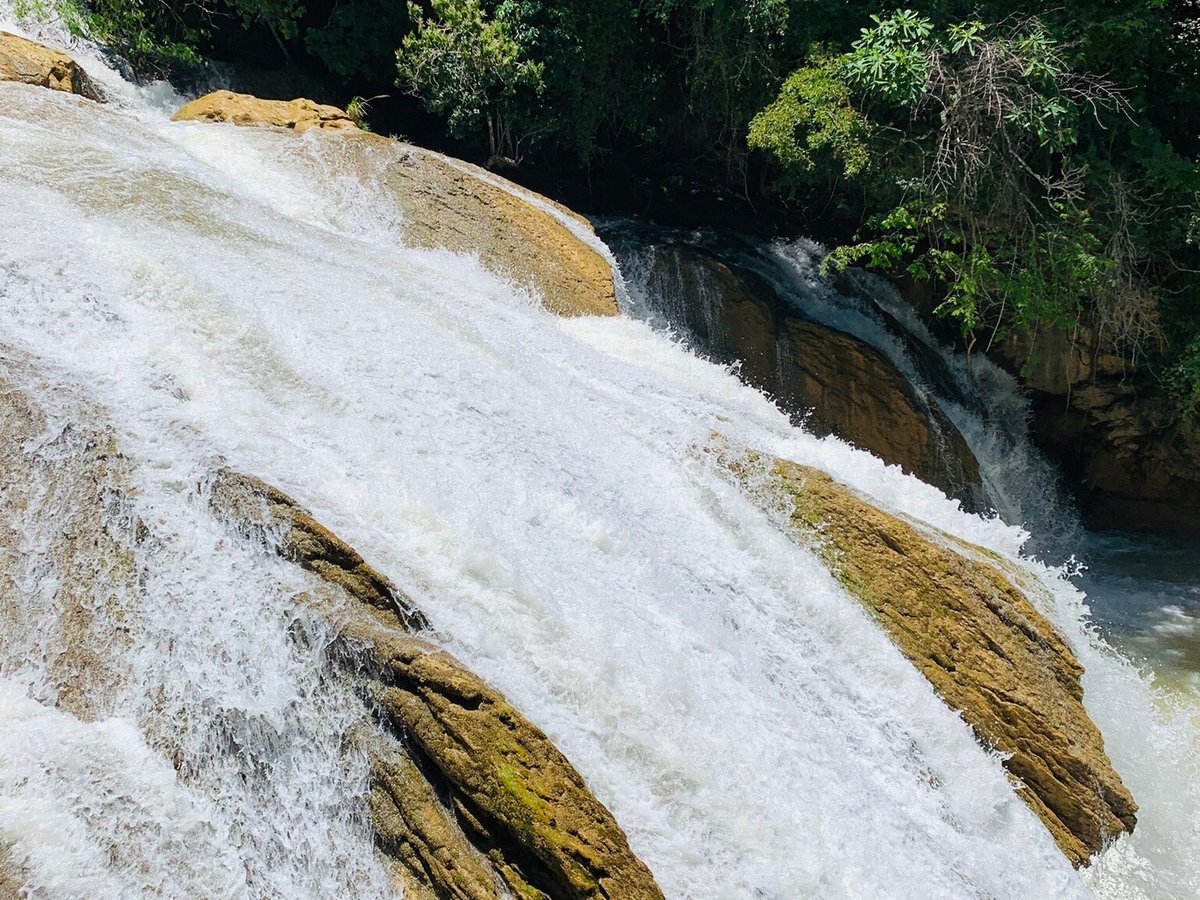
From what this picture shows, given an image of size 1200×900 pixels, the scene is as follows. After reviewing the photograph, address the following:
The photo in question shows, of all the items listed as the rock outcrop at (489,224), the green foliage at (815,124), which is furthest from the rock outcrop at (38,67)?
the green foliage at (815,124)

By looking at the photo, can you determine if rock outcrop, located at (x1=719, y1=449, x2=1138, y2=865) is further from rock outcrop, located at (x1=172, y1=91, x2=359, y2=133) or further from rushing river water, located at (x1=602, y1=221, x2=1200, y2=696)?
rock outcrop, located at (x1=172, y1=91, x2=359, y2=133)

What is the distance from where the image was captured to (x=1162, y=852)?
6074 mm

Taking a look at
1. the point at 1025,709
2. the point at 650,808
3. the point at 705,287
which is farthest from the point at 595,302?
the point at 650,808

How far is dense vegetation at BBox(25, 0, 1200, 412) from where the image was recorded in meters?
8.73

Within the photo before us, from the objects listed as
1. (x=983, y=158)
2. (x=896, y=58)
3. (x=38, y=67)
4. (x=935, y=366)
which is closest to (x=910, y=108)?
(x=896, y=58)

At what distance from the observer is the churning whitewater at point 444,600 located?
13.1ft

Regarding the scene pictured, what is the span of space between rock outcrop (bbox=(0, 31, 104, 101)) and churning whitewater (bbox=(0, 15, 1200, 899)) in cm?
90

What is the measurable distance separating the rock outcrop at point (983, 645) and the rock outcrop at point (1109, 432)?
4.30m

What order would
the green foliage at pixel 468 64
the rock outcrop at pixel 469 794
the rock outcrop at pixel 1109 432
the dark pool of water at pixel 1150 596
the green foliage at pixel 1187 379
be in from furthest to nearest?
the green foliage at pixel 468 64
the rock outcrop at pixel 1109 432
the green foliage at pixel 1187 379
the dark pool of water at pixel 1150 596
the rock outcrop at pixel 469 794

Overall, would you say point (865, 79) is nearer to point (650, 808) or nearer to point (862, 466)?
point (862, 466)

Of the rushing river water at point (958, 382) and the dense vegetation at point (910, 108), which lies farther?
the rushing river water at point (958, 382)

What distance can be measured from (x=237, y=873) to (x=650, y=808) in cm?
168

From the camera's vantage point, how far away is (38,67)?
8.75 meters

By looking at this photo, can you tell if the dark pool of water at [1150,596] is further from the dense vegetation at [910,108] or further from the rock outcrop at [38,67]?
the rock outcrop at [38,67]
